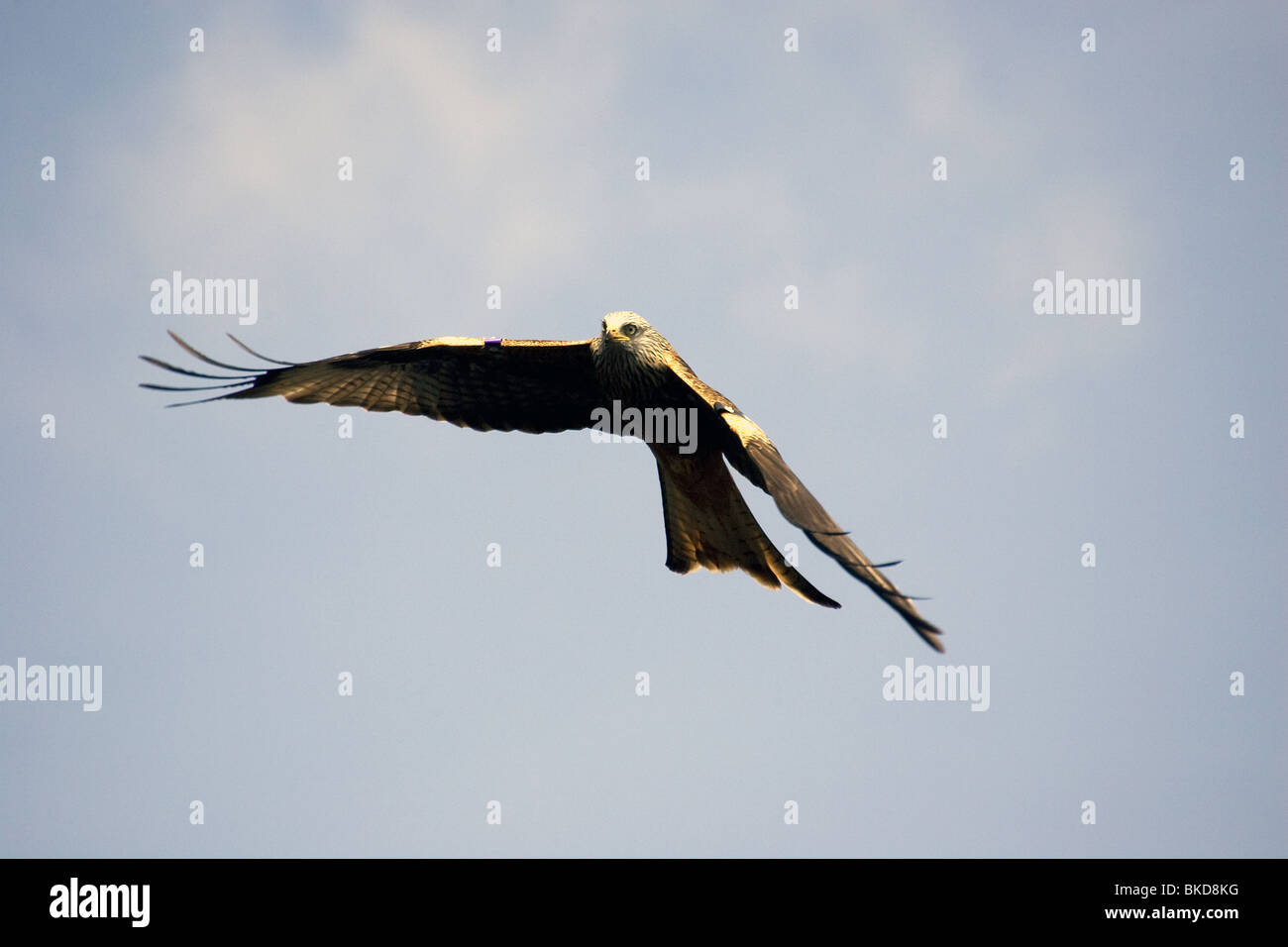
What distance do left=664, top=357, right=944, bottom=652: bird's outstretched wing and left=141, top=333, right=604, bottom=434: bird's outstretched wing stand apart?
57.4 inches

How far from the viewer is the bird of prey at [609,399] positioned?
40.3 ft

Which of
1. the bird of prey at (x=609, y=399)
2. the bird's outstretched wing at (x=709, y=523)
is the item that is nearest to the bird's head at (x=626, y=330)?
the bird of prey at (x=609, y=399)

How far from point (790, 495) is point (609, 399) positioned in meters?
3.36

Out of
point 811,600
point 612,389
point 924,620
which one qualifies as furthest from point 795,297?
point 924,620

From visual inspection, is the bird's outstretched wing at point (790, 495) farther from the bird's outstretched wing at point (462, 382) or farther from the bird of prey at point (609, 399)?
the bird's outstretched wing at point (462, 382)

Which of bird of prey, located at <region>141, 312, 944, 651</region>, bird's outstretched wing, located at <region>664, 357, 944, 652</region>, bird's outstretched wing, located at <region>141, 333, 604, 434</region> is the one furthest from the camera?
bird's outstretched wing, located at <region>141, 333, 604, 434</region>

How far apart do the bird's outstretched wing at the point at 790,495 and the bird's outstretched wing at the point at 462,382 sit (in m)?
1.46

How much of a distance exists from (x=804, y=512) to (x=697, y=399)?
2.67 meters

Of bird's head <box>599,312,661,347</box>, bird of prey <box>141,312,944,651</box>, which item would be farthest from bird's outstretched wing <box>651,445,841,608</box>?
bird's head <box>599,312,661,347</box>

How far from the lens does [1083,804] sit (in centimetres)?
1653

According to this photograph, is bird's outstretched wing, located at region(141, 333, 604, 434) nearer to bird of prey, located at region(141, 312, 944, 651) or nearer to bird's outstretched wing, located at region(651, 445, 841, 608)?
bird of prey, located at region(141, 312, 944, 651)

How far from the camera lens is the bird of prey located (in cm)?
1228

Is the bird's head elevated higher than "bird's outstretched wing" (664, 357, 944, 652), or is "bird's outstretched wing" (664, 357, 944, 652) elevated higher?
the bird's head

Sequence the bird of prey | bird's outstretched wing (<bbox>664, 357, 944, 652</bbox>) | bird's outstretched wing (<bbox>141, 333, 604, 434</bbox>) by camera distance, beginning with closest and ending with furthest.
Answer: bird's outstretched wing (<bbox>664, 357, 944, 652</bbox>) < the bird of prey < bird's outstretched wing (<bbox>141, 333, 604, 434</bbox>)
